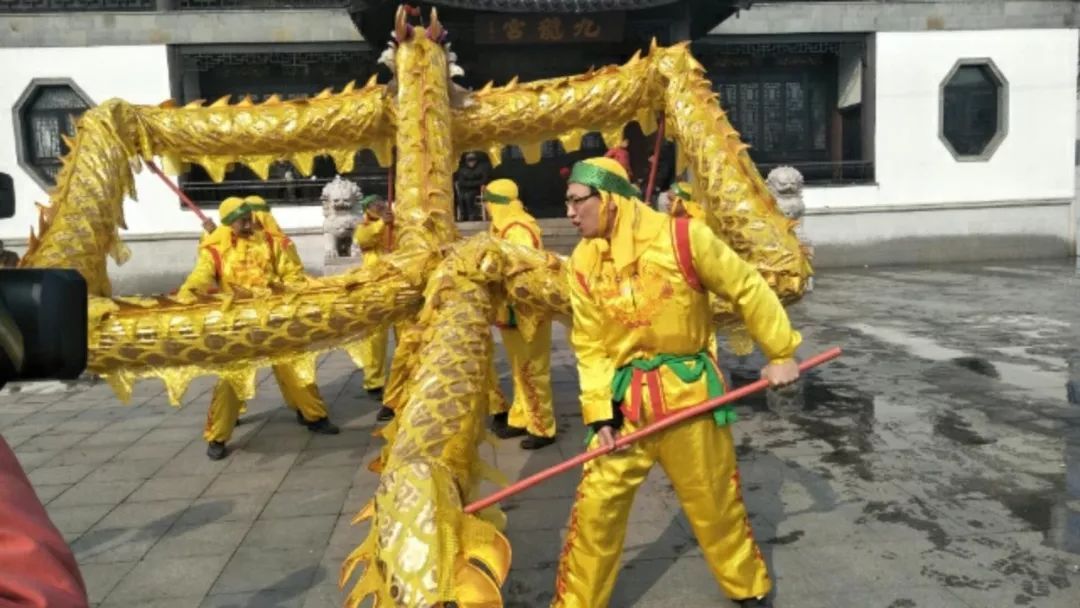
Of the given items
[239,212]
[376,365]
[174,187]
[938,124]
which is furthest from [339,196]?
[938,124]

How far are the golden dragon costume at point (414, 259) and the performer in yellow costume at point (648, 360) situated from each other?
433 millimetres

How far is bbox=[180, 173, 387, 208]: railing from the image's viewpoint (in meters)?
15.4

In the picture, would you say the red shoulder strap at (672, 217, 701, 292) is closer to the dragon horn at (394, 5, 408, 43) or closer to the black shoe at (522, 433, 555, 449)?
the dragon horn at (394, 5, 408, 43)

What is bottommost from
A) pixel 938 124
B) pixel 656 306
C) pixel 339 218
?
pixel 656 306

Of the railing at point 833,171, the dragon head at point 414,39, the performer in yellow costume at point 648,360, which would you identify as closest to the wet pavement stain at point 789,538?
the performer in yellow costume at point 648,360

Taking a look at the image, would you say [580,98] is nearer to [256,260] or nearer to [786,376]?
[786,376]

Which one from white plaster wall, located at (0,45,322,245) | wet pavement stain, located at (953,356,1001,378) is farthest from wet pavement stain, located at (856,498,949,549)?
white plaster wall, located at (0,45,322,245)

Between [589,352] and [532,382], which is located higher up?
[589,352]

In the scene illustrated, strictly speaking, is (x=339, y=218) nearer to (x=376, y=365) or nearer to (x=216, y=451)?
(x=376, y=365)

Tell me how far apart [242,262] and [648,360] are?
392cm

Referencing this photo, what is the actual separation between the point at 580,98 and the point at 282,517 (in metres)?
2.96

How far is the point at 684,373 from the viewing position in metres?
2.97

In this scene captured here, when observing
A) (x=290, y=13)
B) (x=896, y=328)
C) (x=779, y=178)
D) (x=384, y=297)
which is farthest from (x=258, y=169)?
(x=290, y=13)

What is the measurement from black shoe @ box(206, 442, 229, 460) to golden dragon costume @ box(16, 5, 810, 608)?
6.09 ft
